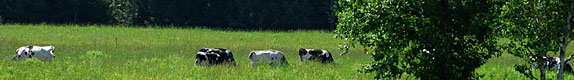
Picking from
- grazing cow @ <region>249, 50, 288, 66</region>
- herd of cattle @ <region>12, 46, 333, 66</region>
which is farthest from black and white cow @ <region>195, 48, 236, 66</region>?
grazing cow @ <region>249, 50, 288, 66</region>

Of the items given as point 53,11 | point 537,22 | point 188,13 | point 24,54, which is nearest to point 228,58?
point 24,54

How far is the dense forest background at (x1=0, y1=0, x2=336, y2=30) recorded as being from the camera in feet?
197

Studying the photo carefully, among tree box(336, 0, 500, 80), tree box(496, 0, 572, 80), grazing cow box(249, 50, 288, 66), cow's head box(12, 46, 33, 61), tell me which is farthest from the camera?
grazing cow box(249, 50, 288, 66)

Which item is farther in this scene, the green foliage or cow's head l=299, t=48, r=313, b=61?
the green foliage

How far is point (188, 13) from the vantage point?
6231cm

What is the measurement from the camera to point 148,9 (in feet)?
207

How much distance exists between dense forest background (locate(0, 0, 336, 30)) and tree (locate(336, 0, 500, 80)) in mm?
46872

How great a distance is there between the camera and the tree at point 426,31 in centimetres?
1170

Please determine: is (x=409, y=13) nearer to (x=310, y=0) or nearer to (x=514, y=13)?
(x=514, y=13)

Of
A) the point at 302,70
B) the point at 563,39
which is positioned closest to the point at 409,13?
the point at 563,39

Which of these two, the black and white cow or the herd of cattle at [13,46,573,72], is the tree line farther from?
the black and white cow

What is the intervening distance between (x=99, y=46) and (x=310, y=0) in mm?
38375

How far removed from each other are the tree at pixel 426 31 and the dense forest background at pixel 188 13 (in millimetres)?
46872

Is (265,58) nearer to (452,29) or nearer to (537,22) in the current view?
(452,29)
